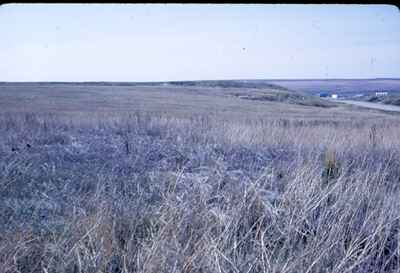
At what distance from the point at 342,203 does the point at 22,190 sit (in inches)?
137

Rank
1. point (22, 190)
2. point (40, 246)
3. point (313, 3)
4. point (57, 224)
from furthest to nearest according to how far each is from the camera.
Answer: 1. point (22, 190)
2. point (57, 224)
3. point (40, 246)
4. point (313, 3)

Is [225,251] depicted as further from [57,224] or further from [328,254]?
[57,224]

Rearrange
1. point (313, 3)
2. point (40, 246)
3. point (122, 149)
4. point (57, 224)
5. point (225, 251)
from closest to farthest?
point (313, 3)
point (225, 251)
point (40, 246)
point (57, 224)
point (122, 149)

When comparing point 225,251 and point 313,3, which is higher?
point 313,3

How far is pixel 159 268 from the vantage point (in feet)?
7.82

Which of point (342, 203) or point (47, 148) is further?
point (47, 148)

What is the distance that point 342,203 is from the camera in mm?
3369

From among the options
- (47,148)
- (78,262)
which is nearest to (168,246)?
(78,262)

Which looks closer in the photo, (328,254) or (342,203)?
(328,254)

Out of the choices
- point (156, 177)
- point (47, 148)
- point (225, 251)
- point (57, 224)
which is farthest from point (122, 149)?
→ point (225, 251)

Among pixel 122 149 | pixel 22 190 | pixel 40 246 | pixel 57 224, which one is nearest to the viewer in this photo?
pixel 40 246

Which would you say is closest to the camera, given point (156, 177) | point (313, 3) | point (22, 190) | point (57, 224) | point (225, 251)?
point (313, 3)

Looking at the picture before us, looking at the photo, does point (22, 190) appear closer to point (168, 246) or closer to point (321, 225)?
point (168, 246)

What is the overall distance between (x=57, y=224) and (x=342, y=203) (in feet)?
→ 8.11
